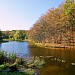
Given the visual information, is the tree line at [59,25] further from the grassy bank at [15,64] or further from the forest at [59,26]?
the grassy bank at [15,64]

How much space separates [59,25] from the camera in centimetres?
7588

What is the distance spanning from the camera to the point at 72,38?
72.2 metres

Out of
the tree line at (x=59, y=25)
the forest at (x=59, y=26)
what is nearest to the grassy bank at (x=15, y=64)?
the forest at (x=59, y=26)

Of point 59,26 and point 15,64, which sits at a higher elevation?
point 59,26

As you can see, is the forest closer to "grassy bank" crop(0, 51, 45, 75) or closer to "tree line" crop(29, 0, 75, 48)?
"tree line" crop(29, 0, 75, 48)

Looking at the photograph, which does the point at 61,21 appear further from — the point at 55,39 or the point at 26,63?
the point at 26,63

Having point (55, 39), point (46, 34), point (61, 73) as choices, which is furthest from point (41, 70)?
point (46, 34)

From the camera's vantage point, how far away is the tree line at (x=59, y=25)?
71.6m

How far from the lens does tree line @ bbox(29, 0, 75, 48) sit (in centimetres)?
7156

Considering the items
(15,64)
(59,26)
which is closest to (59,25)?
(59,26)

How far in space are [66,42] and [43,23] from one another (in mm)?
19772

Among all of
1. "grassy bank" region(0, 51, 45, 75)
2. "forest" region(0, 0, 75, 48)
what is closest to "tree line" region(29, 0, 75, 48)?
"forest" region(0, 0, 75, 48)

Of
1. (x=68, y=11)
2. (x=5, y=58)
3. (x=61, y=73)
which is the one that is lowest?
(x=61, y=73)

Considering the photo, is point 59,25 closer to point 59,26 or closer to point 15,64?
point 59,26
